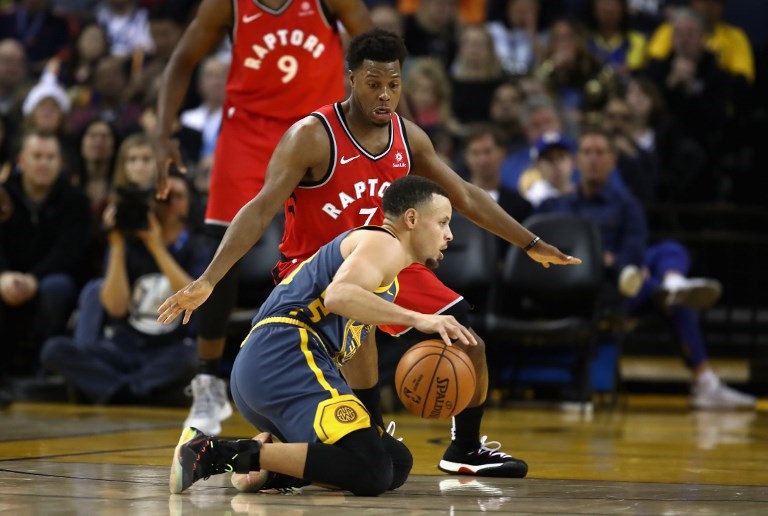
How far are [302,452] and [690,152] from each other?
771cm

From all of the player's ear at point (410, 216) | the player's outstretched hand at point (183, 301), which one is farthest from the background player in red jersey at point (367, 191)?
the player's ear at point (410, 216)

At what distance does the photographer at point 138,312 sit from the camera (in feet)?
29.8

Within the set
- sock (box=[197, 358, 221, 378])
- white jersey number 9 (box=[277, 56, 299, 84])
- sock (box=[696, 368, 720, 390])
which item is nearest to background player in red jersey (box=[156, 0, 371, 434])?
white jersey number 9 (box=[277, 56, 299, 84])

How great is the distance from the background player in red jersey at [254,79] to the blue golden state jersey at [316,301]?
1566mm

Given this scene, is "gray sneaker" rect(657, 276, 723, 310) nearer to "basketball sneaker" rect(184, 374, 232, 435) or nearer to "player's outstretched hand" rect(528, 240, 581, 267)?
"basketball sneaker" rect(184, 374, 232, 435)

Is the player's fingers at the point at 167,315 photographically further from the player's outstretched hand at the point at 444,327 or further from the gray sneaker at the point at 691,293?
the gray sneaker at the point at 691,293

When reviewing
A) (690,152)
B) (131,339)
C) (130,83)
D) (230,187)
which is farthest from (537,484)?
(130,83)

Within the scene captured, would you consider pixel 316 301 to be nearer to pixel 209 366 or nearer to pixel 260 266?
pixel 209 366

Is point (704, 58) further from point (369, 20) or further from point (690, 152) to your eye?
point (369, 20)

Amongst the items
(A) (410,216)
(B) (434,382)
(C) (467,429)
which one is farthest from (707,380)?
(A) (410,216)

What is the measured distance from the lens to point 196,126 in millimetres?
Answer: 11820

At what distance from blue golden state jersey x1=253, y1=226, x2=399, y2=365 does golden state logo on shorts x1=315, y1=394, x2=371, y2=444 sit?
28 cm

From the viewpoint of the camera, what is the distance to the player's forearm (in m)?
4.42

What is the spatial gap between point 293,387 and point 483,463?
129 cm
